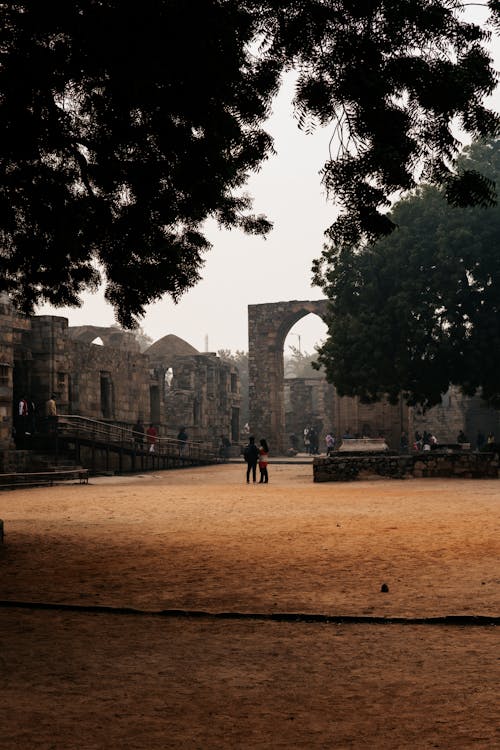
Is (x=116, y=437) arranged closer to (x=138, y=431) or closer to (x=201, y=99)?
(x=138, y=431)

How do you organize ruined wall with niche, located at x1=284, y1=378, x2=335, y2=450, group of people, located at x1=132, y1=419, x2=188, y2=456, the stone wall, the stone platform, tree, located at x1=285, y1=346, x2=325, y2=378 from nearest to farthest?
the stone platform → group of people, located at x1=132, y1=419, x2=188, y2=456 → the stone wall → ruined wall with niche, located at x1=284, y1=378, x2=335, y2=450 → tree, located at x1=285, y1=346, x2=325, y2=378

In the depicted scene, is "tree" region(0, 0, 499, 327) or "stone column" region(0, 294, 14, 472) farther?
"stone column" region(0, 294, 14, 472)

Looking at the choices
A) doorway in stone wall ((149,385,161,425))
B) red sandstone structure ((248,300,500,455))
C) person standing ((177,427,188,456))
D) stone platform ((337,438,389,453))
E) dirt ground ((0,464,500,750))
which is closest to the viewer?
dirt ground ((0,464,500,750))

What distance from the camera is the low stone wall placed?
2109cm

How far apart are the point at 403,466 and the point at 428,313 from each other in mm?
4590

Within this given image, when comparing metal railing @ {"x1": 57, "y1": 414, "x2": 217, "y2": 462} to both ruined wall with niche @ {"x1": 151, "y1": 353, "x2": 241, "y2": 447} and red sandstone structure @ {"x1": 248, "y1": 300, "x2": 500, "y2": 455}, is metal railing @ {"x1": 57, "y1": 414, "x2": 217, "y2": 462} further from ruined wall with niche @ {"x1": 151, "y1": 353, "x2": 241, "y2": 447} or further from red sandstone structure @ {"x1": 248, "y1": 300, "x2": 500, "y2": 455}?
red sandstone structure @ {"x1": 248, "y1": 300, "x2": 500, "y2": 455}

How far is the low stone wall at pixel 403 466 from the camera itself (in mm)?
21094

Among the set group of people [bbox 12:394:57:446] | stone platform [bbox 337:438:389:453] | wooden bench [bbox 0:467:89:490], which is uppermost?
group of people [bbox 12:394:57:446]

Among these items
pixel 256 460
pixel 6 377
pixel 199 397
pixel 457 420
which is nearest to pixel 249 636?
pixel 256 460

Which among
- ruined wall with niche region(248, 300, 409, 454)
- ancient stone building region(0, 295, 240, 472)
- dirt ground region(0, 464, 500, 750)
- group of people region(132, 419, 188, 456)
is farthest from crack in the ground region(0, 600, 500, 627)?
ruined wall with niche region(248, 300, 409, 454)

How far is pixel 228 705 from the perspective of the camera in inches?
149

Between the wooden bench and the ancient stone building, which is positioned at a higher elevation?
the ancient stone building

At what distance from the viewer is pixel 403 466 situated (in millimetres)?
21469

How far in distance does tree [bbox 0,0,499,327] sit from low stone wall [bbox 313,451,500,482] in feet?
46.6
